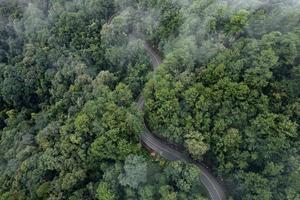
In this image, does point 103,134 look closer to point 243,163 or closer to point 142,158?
point 142,158

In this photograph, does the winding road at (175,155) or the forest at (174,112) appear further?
the winding road at (175,155)

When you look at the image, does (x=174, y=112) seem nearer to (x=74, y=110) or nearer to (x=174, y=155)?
(x=174, y=155)

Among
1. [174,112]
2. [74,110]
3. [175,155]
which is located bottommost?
[175,155]

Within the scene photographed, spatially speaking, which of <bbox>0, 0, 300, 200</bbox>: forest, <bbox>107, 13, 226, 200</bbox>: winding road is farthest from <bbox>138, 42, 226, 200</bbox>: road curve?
<bbox>0, 0, 300, 200</bbox>: forest

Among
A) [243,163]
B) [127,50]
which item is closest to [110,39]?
[127,50]

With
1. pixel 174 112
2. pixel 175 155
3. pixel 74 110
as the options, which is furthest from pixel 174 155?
pixel 74 110

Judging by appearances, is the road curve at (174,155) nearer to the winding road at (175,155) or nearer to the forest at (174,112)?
the winding road at (175,155)

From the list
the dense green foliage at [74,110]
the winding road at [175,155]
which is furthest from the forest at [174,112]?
the winding road at [175,155]

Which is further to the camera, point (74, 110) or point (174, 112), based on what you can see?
point (74, 110)
